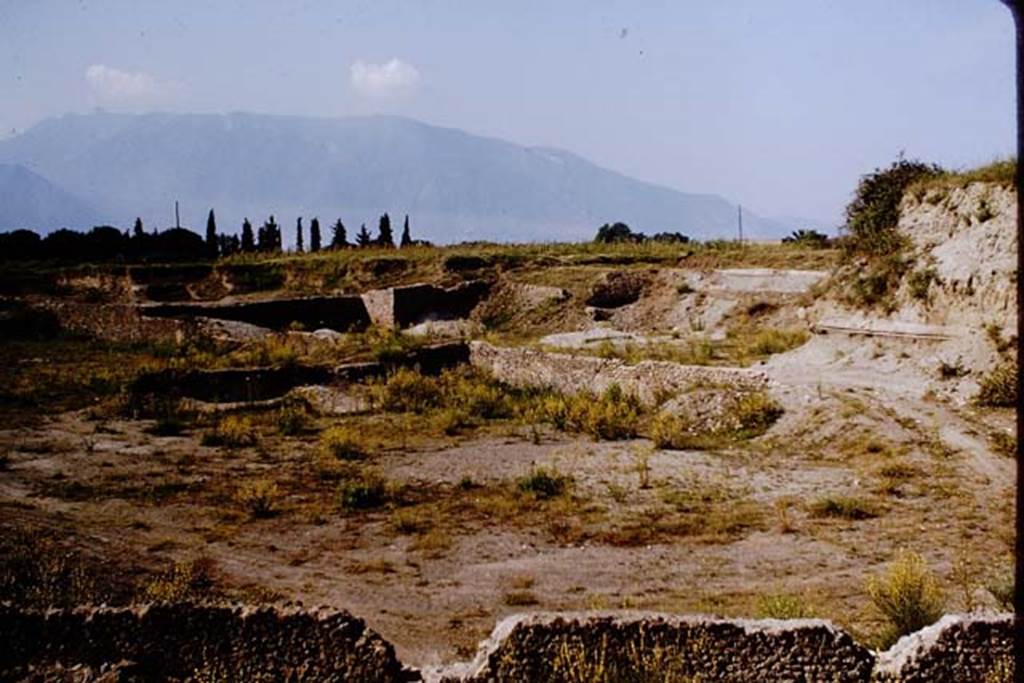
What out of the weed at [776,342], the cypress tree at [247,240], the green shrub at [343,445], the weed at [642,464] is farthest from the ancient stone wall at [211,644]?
the cypress tree at [247,240]

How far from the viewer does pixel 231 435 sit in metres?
18.5

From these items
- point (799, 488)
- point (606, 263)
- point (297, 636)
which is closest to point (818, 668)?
point (297, 636)

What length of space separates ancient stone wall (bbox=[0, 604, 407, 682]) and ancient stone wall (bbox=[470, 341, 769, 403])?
44.7 feet

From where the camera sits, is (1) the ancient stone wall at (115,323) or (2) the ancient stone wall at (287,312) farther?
(2) the ancient stone wall at (287,312)

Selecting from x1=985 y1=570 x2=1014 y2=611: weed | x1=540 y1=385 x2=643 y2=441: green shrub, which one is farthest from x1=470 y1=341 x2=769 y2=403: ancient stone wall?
x1=985 y1=570 x2=1014 y2=611: weed

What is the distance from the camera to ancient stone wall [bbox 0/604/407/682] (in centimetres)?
667

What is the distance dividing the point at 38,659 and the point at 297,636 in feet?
6.14

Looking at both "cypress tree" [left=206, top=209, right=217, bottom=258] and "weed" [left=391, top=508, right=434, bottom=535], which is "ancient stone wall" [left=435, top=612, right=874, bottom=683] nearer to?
"weed" [left=391, top=508, right=434, bottom=535]

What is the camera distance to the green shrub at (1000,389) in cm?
1559

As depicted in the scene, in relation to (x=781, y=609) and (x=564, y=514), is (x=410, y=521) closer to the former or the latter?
(x=564, y=514)

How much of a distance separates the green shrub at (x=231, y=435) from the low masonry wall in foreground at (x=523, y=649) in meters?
11.7

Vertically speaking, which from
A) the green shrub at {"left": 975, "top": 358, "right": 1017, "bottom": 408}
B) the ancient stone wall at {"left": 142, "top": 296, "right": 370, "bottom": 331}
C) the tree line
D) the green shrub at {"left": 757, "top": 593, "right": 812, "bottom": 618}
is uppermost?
the tree line

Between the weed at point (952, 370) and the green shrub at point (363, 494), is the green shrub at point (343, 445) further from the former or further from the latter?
the weed at point (952, 370)

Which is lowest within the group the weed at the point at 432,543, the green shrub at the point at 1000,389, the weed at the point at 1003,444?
the weed at the point at 432,543
